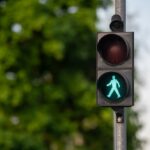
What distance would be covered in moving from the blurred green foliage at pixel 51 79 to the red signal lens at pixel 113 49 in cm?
2094

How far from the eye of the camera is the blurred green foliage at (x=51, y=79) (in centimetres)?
3092

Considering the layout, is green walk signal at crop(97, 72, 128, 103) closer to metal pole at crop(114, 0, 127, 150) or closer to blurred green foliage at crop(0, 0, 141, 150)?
metal pole at crop(114, 0, 127, 150)

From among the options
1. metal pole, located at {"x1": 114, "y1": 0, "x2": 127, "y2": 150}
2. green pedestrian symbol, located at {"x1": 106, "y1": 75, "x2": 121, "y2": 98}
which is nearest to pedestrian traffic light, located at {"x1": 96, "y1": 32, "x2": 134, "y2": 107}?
green pedestrian symbol, located at {"x1": 106, "y1": 75, "x2": 121, "y2": 98}

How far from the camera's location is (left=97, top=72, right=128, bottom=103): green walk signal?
9109 millimetres

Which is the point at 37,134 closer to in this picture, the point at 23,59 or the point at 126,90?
the point at 23,59

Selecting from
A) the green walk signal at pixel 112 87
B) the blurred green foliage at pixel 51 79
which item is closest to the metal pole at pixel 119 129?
the green walk signal at pixel 112 87

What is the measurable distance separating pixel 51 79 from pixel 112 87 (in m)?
24.0

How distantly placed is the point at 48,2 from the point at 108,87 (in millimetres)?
23373

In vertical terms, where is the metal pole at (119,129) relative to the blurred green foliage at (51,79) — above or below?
below

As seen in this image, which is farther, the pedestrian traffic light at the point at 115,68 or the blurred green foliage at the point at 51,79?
the blurred green foliage at the point at 51,79

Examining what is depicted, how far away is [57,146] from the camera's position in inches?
1261

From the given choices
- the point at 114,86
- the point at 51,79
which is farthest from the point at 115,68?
the point at 51,79

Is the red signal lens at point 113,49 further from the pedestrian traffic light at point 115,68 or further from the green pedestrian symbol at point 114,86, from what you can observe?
the green pedestrian symbol at point 114,86

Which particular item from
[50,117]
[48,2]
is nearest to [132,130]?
[50,117]
